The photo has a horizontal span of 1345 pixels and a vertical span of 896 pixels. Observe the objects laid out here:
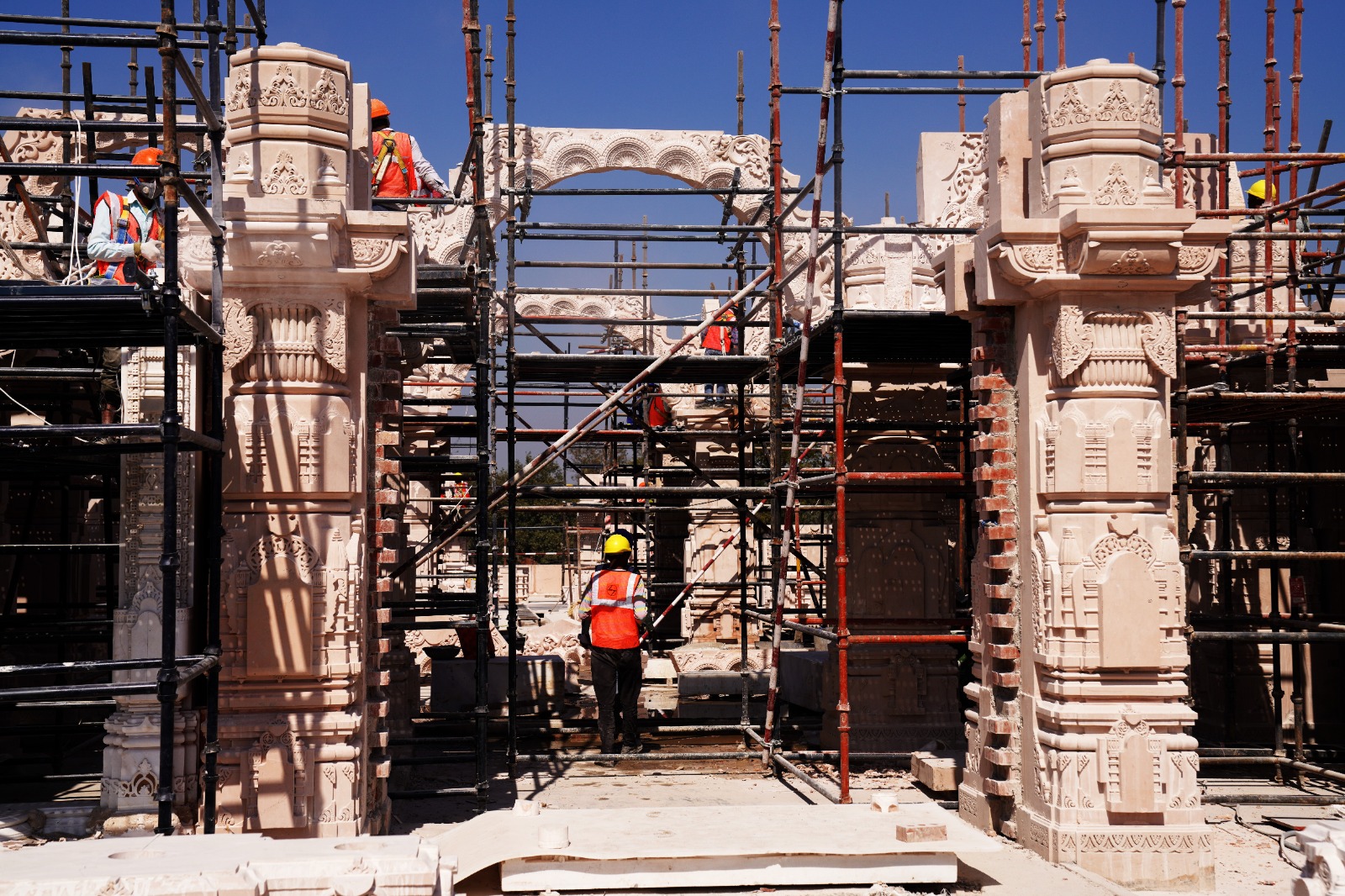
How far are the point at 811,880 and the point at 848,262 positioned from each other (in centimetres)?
895

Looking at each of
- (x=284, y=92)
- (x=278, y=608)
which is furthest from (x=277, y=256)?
(x=278, y=608)

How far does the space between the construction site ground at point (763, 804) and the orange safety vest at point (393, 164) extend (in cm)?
442

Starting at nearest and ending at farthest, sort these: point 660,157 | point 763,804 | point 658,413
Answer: point 763,804 < point 658,413 < point 660,157

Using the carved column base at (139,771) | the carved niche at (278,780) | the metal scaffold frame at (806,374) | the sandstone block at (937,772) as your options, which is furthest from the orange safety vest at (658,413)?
the carved column base at (139,771)

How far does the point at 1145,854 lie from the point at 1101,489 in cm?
196

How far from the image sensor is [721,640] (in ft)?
66.1

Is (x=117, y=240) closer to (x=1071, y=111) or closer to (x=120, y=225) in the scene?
(x=120, y=225)

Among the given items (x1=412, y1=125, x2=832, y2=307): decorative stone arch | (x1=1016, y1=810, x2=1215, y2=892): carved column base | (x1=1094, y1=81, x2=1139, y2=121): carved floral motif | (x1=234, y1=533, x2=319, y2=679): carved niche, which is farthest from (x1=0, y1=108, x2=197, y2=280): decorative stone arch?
(x1=1016, y1=810, x2=1215, y2=892): carved column base

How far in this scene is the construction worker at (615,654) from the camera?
33.2 ft

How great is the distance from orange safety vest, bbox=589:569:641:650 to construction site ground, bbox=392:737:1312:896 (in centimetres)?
99

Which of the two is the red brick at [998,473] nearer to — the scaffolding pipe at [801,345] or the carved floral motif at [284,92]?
the scaffolding pipe at [801,345]

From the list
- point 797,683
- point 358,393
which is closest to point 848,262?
point 797,683

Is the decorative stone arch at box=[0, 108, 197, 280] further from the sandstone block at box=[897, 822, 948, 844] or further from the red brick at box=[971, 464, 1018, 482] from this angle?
the sandstone block at box=[897, 822, 948, 844]

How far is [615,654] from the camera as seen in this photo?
10.2 meters
